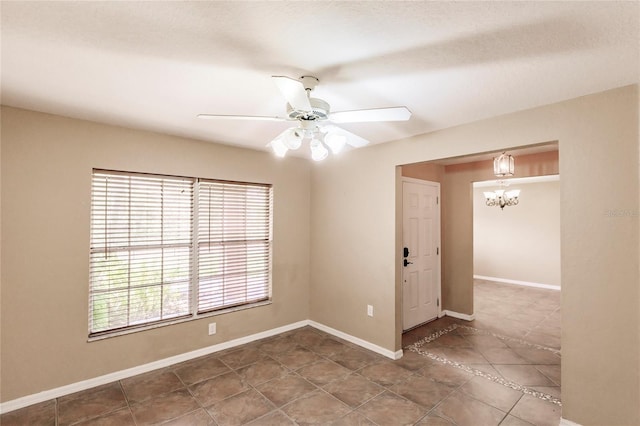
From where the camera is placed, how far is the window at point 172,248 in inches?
118

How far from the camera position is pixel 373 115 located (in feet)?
6.21

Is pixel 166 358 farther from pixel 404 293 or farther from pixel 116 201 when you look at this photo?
pixel 404 293

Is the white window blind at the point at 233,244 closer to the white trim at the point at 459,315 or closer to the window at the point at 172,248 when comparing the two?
the window at the point at 172,248

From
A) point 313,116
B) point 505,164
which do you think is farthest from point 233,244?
point 505,164

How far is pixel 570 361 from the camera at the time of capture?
229 centimetres

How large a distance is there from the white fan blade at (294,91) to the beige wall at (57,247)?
223cm

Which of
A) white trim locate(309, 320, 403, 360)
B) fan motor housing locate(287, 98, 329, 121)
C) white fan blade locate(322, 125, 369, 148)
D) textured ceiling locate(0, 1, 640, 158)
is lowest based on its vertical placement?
white trim locate(309, 320, 403, 360)

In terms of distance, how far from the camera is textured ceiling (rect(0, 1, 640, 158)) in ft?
4.54

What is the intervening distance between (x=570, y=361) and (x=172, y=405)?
3.20 meters

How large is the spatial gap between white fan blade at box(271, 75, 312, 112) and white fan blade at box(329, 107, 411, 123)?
0.89 ft

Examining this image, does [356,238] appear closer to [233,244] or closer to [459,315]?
[233,244]

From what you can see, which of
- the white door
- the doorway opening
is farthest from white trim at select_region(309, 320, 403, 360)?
the doorway opening

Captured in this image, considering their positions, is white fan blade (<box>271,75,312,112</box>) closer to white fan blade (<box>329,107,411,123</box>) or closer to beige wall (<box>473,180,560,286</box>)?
white fan blade (<box>329,107,411,123</box>)

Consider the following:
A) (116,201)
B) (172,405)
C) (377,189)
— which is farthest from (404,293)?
(116,201)
